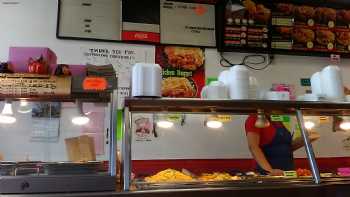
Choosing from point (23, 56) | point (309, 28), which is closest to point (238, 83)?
point (23, 56)

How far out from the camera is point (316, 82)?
2182 millimetres

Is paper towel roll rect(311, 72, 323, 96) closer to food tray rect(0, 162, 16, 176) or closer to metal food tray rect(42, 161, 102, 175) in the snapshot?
metal food tray rect(42, 161, 102, 175)

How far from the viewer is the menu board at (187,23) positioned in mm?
3494

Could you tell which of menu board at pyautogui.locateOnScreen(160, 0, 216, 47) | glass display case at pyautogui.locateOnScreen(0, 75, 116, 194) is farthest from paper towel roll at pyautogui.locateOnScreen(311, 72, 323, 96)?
menu board at pyautogui.locateOnScreen(160, 0, 216, 47)

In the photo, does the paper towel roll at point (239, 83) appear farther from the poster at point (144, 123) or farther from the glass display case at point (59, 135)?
the glass display case at point (59, 135)

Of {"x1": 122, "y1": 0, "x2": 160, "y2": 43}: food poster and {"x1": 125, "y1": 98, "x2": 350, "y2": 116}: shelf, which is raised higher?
{"x1": 122, "y1": 0, "x2": 160, "y2": 43}: food poster

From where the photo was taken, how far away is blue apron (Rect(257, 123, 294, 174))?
7.13ft

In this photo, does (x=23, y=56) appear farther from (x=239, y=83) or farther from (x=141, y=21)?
(x=141, y=21)

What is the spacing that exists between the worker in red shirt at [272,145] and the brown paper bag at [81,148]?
94cm

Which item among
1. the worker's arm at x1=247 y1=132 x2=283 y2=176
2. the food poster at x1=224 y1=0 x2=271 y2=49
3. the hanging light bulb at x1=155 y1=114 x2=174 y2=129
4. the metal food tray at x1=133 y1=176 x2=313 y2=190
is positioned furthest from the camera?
the food poster at x1=224 y1=0 x2=271 y2=49

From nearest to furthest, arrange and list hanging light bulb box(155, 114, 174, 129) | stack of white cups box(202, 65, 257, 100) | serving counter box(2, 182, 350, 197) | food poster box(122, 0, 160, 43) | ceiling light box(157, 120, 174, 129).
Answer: serving counter box(2, 182, 350, 197), stack of white cups box(202, 65, 257, 100), hanging light bulb box(155, 114, 174, 129), ceiling light box(157, 120, 174, 129), food poster box(122, 0, 160, 43)

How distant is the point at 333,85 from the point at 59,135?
1600 millimetres

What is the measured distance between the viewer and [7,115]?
1.80 meters

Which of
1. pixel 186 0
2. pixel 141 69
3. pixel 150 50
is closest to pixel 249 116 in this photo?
pixel 141 69
